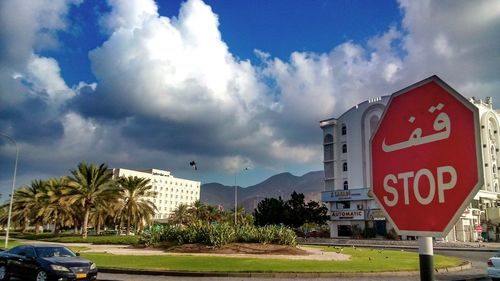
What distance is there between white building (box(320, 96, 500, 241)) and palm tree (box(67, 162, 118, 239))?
35404 mm

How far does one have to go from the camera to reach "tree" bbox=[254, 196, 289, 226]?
73625 millimetres

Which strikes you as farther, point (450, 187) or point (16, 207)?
point (16, 207)

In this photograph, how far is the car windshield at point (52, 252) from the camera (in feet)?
47.5

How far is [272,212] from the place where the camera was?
7475 cm

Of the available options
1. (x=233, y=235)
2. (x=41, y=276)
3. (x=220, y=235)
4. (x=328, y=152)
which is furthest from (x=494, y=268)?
(x=328, y=152)

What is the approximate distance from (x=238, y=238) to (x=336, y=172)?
56.8m

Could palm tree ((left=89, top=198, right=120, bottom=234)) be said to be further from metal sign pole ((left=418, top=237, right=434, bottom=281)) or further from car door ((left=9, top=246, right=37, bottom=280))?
metal sign pole ((left=418, top=237, right=434, bottom=281))

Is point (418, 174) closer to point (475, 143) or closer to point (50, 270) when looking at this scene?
point (475, 143)

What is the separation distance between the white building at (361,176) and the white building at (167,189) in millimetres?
79665

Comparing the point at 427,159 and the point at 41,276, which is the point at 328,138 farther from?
the point at 427,159

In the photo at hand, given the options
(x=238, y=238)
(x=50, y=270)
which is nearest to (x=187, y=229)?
(x=238, y=238)

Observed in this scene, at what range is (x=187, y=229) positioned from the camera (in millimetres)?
30922

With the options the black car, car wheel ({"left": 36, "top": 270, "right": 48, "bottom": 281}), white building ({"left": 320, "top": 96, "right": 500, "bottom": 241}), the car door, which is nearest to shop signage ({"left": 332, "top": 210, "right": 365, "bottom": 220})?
white building ({"left": 320, "top": 96, "right": 500, "bottom": 241})

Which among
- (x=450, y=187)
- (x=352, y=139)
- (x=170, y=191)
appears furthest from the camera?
(x=170, y=191)
